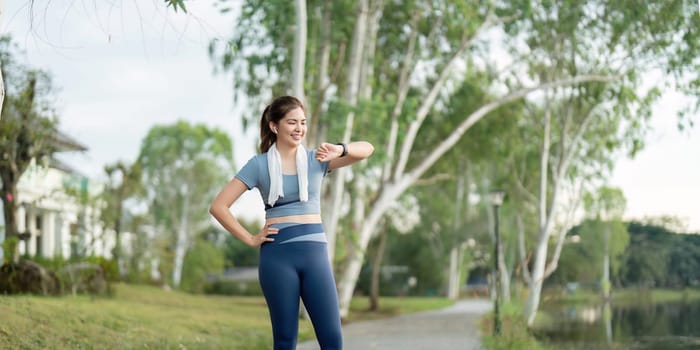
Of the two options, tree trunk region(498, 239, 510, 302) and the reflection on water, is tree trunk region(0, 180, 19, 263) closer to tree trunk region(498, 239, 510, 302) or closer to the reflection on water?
tree trunk region(498, 239, 510, 302)

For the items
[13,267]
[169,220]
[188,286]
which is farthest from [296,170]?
[169,220]

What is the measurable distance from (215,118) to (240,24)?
22.0m

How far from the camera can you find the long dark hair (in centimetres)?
379

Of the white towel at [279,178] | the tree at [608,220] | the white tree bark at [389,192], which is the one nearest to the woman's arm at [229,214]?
the white towel at [279,178]

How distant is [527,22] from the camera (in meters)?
17.5

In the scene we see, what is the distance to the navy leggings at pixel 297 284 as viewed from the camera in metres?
3.64

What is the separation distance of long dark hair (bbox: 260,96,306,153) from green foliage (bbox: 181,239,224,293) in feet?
101

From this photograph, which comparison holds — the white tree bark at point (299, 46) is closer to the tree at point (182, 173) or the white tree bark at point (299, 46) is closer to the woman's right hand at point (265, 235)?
the woman's right hand at point (265, 235)

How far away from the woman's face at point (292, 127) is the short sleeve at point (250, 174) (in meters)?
0.16

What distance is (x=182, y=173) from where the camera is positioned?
1473 inches

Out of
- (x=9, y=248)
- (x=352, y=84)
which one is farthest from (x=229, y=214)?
(x=352, y=84)

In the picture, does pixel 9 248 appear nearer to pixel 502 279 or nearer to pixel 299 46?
pixel 299 46

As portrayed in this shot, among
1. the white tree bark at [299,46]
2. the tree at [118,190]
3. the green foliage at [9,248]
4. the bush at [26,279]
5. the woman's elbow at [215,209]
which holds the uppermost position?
the white tree bark at [299,46]

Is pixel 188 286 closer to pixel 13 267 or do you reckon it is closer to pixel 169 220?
pixel 169 220
